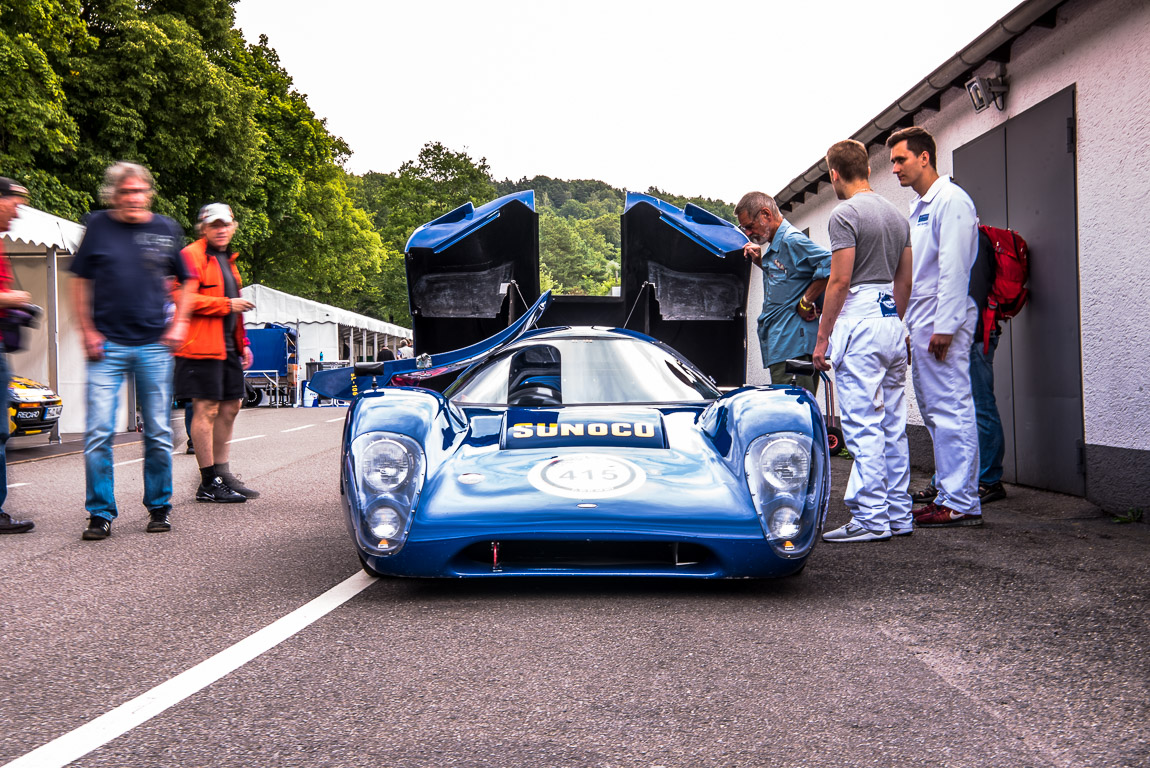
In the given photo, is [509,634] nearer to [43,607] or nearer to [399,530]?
[399,530]

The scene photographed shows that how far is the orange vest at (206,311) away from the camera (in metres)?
5.93

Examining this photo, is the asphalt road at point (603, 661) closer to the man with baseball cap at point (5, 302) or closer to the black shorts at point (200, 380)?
the man with baseball cap at point (5, 302)

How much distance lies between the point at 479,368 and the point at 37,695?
249 centimetres

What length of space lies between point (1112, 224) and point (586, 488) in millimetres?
3941

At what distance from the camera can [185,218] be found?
2380 centimetres

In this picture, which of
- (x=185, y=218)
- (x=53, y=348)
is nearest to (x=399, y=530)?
(x=53, y=348)

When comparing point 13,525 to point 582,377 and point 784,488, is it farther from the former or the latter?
point 784,488

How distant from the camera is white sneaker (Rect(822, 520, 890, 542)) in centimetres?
448

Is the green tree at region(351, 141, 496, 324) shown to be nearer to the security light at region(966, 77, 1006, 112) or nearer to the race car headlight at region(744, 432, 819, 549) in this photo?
the security light at region(966, 77, 1006, 112)

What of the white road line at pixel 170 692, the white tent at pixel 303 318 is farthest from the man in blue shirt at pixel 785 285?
the white tent at pixel 303 318

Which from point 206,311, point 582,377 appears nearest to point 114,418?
point 206,311

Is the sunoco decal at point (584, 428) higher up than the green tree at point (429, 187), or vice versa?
the green tree at point (429, 187)

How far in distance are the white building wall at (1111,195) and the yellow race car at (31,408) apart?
32.2 ft

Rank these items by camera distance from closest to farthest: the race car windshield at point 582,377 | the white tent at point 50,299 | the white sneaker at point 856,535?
the race car windshield at point 582,377, the white sneaker at point 856,535, the white tent at point 50,299
